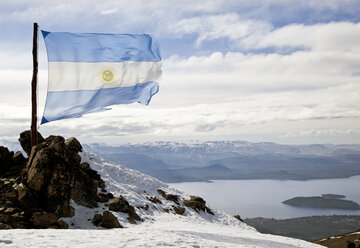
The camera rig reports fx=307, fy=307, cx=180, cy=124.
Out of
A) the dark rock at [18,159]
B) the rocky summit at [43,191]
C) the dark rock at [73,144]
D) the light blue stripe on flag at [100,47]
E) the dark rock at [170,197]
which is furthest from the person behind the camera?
the dark rock at [170,197]

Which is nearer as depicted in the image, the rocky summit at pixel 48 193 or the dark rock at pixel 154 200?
the rocky summit at pixel 48 193

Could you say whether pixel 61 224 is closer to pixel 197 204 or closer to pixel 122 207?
pixel 122 207

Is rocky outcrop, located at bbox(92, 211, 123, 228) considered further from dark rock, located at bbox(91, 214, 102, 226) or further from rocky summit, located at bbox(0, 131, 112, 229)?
rocky summit, located at bbox(0, 131, 112, 229)

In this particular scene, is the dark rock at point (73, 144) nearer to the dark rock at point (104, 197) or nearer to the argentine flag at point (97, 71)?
the dark rock at point (104, 197)

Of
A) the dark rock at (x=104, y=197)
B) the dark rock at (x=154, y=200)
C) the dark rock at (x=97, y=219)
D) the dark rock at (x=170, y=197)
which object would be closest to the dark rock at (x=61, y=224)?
the dark rock at (x=97, y=219)

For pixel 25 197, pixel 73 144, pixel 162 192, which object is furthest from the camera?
pixel 162 192

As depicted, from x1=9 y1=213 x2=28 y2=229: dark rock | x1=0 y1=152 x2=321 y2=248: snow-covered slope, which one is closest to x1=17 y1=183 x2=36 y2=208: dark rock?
x1=9 y1=213 x2=28 y2=229: dark rock

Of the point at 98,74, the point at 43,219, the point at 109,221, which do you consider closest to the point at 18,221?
the point at 43,219

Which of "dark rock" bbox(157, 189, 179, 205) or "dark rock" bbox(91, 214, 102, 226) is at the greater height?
"dark rock" bbox(157, 189, 179, 205)
